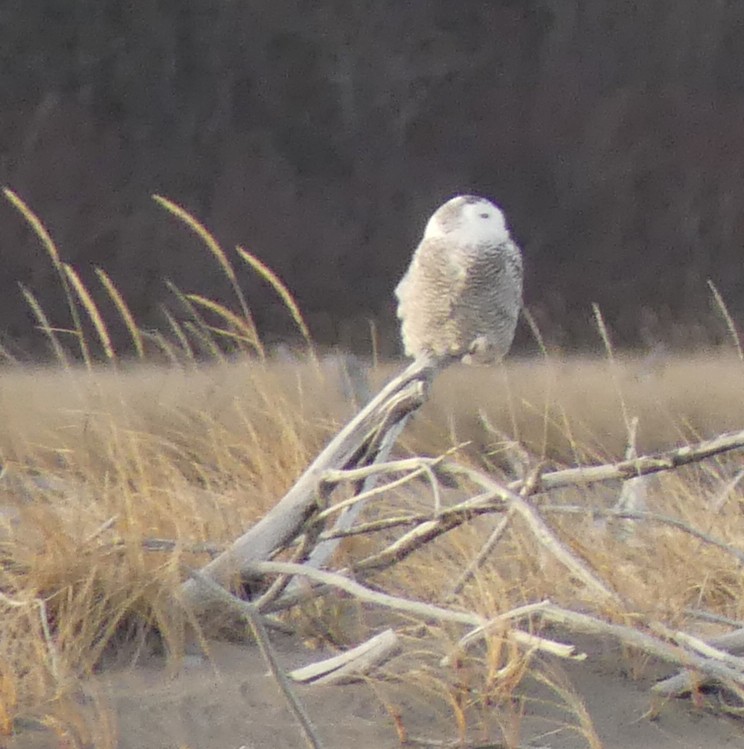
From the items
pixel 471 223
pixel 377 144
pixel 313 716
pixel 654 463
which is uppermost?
pixel 471 223

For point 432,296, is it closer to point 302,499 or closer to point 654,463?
point 302,499

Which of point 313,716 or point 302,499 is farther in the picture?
point 302,499

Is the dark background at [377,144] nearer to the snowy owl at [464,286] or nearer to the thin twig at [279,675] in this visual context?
the snowy owl at [464,286]

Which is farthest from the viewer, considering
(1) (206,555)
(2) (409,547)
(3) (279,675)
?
(1) (206,555)

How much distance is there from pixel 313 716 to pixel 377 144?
12.9 m

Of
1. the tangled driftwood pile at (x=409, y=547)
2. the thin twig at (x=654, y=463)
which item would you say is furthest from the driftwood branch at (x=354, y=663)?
the thin twig at (x=654, y=463)

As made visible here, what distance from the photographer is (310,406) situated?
4.09 metres

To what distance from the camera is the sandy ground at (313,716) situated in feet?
7.63

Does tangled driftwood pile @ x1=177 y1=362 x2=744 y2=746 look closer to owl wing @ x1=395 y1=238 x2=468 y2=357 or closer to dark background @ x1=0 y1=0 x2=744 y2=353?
owl wing @ x1=395 y1=238 x2=468 y2=357

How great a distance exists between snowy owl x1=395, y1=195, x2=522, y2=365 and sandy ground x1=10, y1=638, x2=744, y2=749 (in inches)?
32.3

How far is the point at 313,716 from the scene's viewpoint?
2.42 meters

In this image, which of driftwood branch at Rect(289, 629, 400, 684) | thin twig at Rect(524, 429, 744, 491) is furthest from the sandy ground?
thin twig at Rect(524, 429, 744, 491)

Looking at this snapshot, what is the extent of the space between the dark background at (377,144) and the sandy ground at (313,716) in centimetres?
1059

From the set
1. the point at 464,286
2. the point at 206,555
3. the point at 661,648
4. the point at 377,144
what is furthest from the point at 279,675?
the point at 377,144
